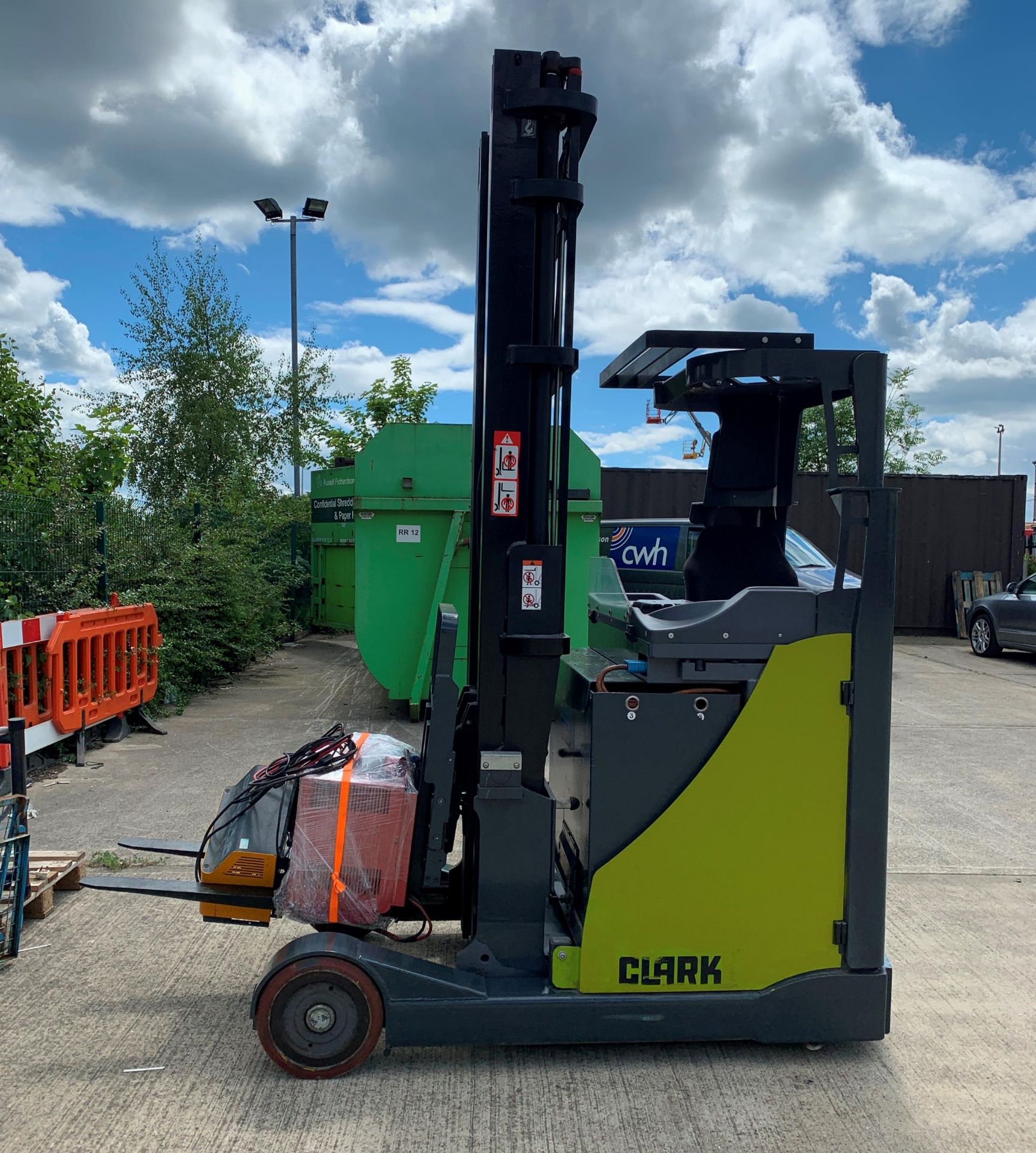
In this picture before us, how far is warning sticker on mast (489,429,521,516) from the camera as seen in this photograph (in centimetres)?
353

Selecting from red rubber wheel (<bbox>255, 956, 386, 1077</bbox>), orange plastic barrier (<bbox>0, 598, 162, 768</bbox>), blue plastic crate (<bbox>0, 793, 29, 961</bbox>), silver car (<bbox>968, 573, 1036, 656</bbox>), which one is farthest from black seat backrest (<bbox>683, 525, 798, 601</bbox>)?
silver car (<bbox>968, 573, 1036, 656</bbox>)

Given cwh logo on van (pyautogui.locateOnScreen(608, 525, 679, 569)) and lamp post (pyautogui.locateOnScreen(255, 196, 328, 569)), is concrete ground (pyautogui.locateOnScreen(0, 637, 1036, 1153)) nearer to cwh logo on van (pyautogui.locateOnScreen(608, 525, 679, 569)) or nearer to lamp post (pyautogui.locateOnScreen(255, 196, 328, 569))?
cwh logo on van (pyautogui.locateOnScreen(608, 525, 679, 569))

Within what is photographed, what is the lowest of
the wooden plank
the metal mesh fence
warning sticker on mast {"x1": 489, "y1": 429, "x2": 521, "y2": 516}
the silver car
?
the wooden plank

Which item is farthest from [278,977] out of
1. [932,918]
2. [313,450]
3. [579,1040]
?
[313,450]

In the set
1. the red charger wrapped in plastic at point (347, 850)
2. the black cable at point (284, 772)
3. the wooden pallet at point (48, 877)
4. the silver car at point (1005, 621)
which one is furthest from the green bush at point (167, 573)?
the silver car at point (1005, 621)

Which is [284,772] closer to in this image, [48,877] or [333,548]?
[48,877]

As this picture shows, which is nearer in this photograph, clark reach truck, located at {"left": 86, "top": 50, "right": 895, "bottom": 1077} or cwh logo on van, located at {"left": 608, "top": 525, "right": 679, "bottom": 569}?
clark reach truck, located at {"left": 86, "top": 50, "right": 895, "bottom": 1077}

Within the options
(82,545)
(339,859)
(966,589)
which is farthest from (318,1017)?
(966,589)

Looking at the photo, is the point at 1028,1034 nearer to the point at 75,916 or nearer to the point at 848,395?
the point at 848,395

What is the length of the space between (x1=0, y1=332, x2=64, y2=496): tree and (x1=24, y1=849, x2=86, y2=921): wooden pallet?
708cm

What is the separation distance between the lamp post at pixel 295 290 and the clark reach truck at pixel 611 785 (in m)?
19.6

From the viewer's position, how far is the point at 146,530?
10.7 meters

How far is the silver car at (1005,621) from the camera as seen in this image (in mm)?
15406

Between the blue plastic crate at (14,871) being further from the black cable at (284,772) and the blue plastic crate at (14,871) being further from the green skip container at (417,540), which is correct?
Result: the green skip container at (417,540)
